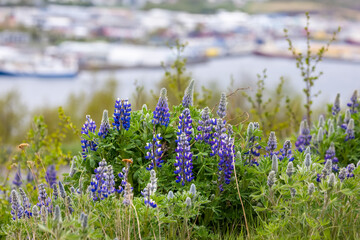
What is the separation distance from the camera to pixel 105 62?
222ft

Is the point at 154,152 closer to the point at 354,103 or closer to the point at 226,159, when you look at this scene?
the point at 226,159

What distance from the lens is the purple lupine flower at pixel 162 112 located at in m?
2.47

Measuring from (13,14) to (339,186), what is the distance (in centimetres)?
7874

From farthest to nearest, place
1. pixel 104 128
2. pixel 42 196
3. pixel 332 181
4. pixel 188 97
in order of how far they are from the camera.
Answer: pixel 188 97
pixel 104 128
pixel 42 196
pixel 332 181

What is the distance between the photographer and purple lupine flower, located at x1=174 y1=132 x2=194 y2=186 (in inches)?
93.1

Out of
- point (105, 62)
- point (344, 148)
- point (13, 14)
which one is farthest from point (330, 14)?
point (344, 148)

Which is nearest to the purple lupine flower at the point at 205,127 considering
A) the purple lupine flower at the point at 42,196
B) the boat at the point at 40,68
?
the purple lupine flower at the point at 42,196

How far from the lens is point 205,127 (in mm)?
2566

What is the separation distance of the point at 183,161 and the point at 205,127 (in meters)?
0.28

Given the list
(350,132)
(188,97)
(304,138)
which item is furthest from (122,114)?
(350,132)

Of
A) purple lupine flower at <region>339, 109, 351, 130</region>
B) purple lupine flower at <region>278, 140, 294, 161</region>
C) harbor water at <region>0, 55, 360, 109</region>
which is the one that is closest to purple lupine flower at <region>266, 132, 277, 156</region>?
purple lupine flower at <region>278, 140, 294, 161</region>

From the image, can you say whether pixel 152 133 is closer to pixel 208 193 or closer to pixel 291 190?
pixel 208 193

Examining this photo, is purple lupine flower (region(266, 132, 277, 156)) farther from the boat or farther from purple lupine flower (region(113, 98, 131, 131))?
the boat

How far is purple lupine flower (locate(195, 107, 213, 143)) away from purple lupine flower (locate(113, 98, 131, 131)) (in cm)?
40
